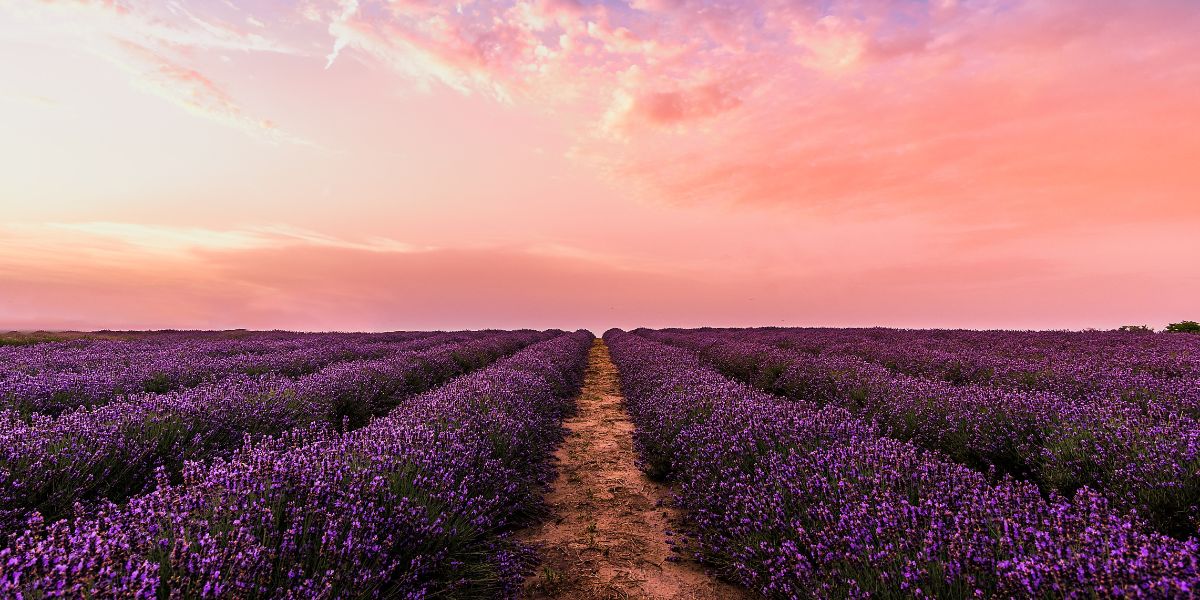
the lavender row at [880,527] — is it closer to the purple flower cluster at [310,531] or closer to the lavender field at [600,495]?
the lavender field at [600,495]

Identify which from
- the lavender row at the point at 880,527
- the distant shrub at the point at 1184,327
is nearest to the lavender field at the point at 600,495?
the lavender row at the point at 880,527

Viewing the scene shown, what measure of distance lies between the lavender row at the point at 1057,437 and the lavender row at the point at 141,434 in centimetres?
542

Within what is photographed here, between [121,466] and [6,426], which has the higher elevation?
[6,426]

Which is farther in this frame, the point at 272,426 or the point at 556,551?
the point at 272,426

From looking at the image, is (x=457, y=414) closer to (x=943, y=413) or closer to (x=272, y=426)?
(x=272, y=426)

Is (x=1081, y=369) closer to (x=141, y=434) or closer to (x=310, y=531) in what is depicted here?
(x=310, y=531)

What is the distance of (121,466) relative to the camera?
3.87 meters

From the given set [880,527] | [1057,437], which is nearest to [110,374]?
[880,527]

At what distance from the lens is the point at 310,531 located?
7.51ft

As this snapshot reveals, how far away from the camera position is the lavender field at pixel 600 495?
75.4 inches

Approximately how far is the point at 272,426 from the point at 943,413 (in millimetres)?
6513

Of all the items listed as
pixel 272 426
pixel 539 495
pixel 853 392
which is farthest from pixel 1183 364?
pixel 272 426

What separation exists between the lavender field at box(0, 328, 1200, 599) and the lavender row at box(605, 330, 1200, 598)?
0.6 inches

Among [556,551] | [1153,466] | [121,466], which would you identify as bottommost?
[556,551]
